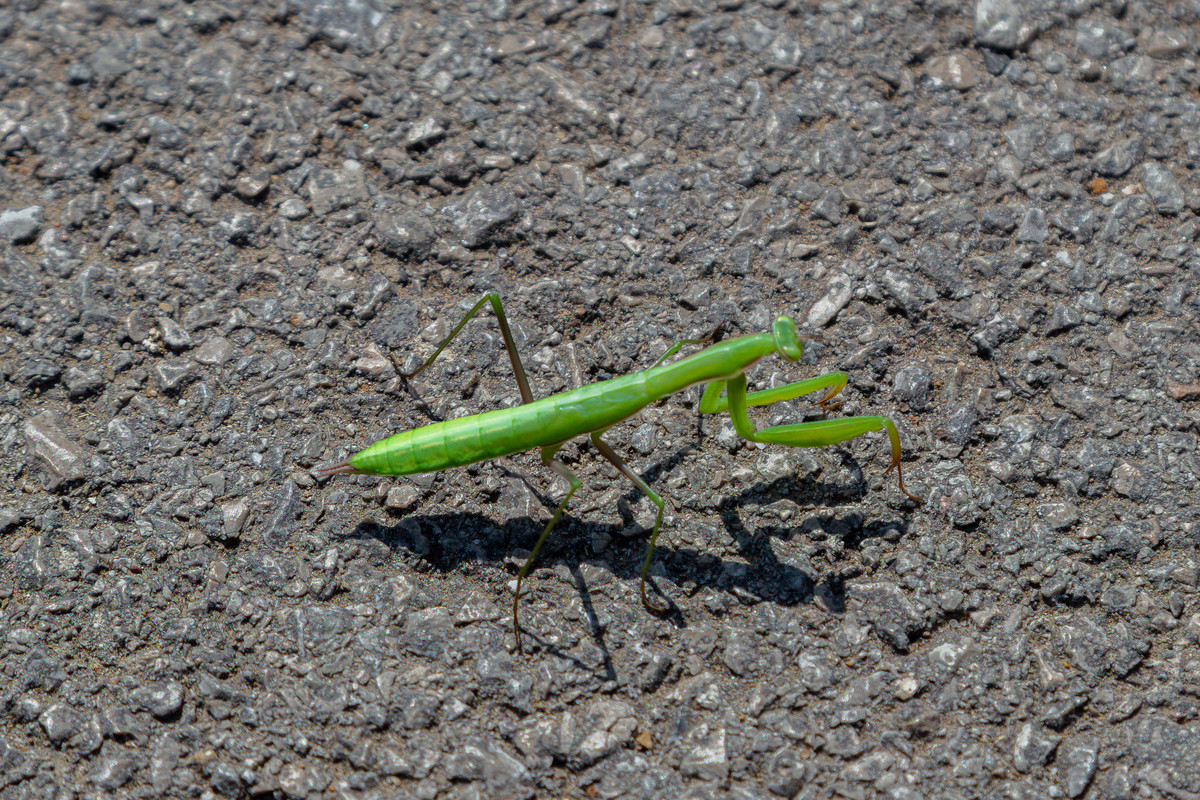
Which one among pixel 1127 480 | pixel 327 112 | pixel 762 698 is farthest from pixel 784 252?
pixel 327 112

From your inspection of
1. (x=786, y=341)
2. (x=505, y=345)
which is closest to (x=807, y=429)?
(x=786, y=341)

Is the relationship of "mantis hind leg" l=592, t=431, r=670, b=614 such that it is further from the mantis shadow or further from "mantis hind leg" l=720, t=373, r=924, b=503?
"mantis hind leg" l=720, t=373, r=924, b=503

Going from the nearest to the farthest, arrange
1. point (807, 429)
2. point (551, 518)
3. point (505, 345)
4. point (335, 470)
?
point (807, 429) → point (335, 470) → point (551, 518) → point (505, 345)

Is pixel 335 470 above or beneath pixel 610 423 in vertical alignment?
beneath

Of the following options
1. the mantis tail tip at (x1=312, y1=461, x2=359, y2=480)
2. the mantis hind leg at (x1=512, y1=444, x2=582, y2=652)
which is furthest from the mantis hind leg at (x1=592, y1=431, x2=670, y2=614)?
the mantis tail tip at (x1=312, y1=461, x2=359, y2=480)

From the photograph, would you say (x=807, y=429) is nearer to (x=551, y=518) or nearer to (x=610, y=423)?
(x=610, y=423)

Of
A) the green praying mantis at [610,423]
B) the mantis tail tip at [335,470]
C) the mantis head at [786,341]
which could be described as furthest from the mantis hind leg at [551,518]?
the mantis head at [786,341]
